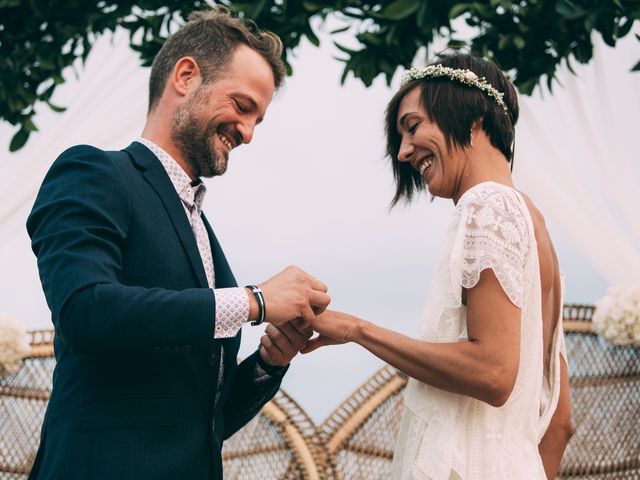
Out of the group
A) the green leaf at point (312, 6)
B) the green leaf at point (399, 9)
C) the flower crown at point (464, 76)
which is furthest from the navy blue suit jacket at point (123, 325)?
the green leaf at point (312, 6)

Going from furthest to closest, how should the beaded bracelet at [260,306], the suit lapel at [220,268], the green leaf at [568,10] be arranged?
the green leaf at [568,10] < the suit lapel at [220,268] < the beaded bracelet at [260,306]

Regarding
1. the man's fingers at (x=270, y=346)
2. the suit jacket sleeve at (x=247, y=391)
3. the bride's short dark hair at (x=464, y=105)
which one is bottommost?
the suit jacket sleeve at (x=247, y=391)

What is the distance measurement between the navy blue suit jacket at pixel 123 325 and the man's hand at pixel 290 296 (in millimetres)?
114

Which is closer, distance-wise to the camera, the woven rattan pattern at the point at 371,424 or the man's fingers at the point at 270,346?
the man's fingers at the point at 270,346

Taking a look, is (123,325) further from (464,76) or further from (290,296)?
(464,76)

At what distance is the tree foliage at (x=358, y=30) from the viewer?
2.91m

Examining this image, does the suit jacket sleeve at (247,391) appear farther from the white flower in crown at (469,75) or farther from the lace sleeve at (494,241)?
the white flower in crown at (469,75)

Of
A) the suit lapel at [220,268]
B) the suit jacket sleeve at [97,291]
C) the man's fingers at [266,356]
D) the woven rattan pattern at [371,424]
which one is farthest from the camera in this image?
the woven rattan pattern at [371,424]

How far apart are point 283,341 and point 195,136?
1.42ft

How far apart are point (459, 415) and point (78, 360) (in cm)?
66

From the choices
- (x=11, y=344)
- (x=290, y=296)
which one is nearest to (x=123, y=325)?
(x=290, y=296)

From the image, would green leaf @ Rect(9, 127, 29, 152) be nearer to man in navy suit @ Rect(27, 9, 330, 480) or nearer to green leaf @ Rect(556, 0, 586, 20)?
man in navy suit @ Rect(27, 9, 330, 480)

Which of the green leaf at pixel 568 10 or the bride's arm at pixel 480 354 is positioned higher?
the green leaf at pixel 568 10

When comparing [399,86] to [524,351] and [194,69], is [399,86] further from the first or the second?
[524,351]
